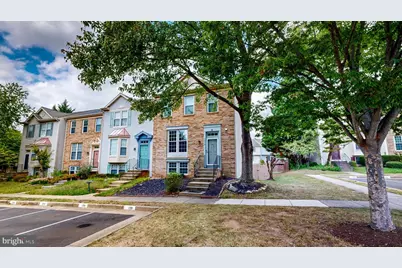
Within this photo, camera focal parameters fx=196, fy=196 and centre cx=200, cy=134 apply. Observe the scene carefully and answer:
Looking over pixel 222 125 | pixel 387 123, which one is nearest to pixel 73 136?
pixel 222 125

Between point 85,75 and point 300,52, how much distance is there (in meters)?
6.63

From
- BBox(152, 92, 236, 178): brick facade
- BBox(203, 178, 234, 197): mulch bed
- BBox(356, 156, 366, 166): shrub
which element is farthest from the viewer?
BBox(356, 156, 366, 166): shrub

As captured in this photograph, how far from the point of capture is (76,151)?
19375mm

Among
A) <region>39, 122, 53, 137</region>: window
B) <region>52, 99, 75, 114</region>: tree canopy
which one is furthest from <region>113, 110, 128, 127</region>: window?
<region>52, 99, 75, 114</region>: tree canopy

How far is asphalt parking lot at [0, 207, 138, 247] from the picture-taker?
4.41 m

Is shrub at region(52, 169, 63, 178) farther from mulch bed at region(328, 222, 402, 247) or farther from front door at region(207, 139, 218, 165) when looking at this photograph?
mulch bed at region(328, 222, 402, 247)

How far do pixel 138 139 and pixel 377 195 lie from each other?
1481 cm

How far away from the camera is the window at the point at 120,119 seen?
1720cm

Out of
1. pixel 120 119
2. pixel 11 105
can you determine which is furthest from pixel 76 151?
pixel 11 105

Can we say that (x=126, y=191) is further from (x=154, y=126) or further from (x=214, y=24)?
(x=214, y=24)

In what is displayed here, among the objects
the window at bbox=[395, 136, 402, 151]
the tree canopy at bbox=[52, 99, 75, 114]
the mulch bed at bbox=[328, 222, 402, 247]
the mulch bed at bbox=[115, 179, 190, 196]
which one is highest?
the tree canopy at bbox=[52, 99, 75, 114]

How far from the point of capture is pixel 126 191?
1091 cm

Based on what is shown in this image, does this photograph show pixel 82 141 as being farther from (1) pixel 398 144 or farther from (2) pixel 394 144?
(1) pixel 398 144

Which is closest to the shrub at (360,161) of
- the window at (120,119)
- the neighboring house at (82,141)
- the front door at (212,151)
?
the front door at (212,151)
